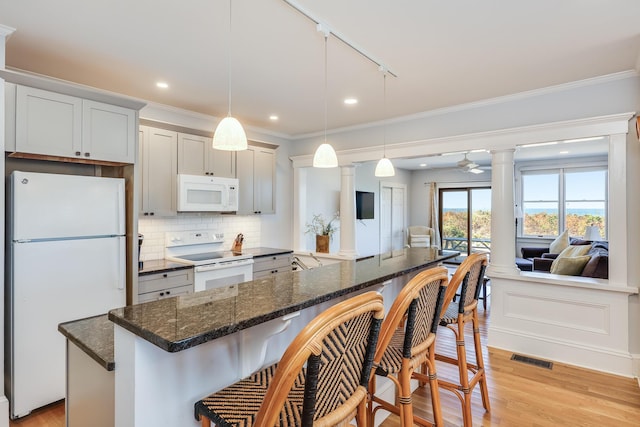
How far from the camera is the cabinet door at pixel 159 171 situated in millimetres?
3422

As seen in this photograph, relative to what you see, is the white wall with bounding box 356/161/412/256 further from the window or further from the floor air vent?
the floor air vent

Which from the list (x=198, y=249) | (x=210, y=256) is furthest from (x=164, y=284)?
(x=198, y=249)

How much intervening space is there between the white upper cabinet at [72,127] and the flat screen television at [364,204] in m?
4.55

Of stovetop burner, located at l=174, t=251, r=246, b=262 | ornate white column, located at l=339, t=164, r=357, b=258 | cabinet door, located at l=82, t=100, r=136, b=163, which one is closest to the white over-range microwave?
stovetop burner, located at l=174, t=251, r=246, b=262

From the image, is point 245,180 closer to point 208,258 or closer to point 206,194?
point 206,194

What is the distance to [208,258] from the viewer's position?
3.76 meters

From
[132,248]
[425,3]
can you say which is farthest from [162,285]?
[425,3]

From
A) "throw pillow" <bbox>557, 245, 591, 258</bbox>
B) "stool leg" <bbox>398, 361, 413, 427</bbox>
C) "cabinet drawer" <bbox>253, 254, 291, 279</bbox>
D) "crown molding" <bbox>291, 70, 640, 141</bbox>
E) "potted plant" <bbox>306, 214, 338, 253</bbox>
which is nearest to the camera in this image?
"stool leg" <bbox>398, 361, 413, 427</bbox>

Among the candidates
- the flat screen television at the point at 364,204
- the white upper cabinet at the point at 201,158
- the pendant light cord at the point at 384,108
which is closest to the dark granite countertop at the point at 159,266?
the white upper cabinet at the point at 201,158

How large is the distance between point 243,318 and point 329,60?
216 centimetres

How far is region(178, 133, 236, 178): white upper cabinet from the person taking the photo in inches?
146

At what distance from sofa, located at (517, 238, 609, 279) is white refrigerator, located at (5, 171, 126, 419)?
475 cm

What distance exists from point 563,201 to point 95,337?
26.5 ft

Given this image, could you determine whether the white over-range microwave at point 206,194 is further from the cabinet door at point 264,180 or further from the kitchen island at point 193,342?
the kitchen island at point 193,342
